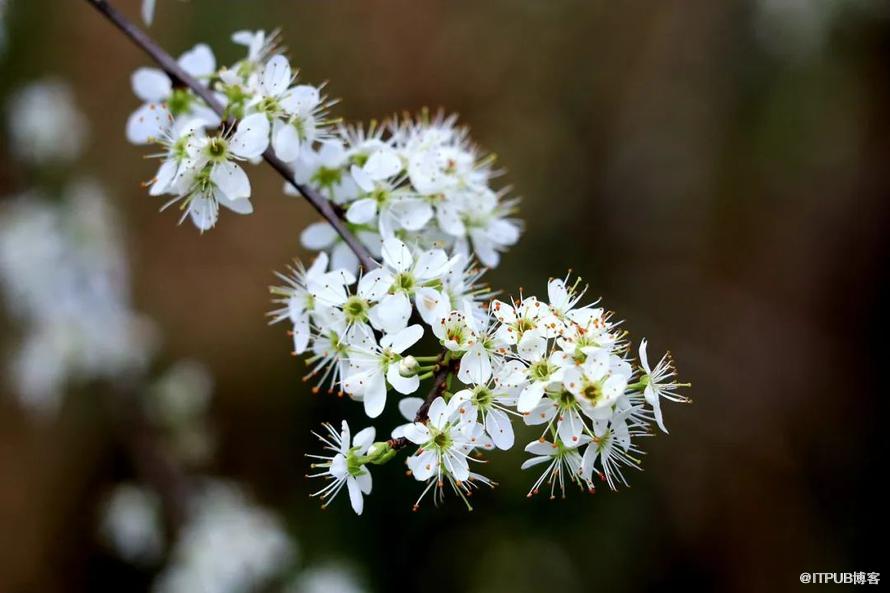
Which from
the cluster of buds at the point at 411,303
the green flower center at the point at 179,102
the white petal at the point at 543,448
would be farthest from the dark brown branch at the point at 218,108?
the white petal at the point at 543,448

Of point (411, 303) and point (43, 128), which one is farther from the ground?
point (43, 128)

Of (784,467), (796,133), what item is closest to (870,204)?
(796,133)

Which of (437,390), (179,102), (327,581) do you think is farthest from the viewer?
(327,581)

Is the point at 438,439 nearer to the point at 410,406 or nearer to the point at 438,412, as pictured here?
the point at 438,412

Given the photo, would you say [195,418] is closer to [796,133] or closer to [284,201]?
[284,201]

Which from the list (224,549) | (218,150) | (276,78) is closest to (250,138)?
(218,150)

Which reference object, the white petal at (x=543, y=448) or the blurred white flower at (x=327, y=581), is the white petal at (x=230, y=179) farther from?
the blurred white flower at (x=327, y=581)

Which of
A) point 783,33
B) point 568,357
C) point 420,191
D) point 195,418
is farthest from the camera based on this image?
point 783,33

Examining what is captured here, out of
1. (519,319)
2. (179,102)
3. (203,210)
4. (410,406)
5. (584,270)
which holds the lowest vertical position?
(410,406)
